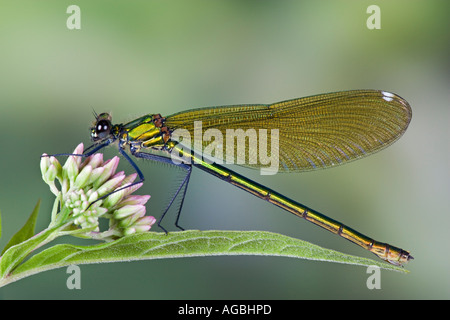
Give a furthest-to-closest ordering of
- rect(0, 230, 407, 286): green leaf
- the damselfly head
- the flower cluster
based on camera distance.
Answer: the damselfly head
the flower cluster
rect(0, 230, 407, 286): green leaf

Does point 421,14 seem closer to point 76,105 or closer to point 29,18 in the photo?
point 76,105

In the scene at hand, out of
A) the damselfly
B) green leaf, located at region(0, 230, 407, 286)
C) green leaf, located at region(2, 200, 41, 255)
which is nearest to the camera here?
green leaf, located at region(0, 230, 407, 286)

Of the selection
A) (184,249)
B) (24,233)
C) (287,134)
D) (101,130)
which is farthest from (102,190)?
(287,134)

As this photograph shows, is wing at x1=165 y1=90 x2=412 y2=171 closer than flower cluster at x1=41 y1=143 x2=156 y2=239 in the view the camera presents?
No

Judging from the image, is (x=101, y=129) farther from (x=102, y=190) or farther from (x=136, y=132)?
(x=102, y=190)

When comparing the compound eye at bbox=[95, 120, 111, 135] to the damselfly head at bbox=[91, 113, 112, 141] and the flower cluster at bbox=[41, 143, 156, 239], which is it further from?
the flower cluster at bbox=[41, 143, 156, 239]

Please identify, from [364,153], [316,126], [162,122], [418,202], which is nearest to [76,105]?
[162,122]

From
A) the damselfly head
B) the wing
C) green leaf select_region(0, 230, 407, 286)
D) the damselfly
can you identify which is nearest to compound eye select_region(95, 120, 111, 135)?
the damselfly head

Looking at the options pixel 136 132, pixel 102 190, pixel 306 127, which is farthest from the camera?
pixel 306 127
